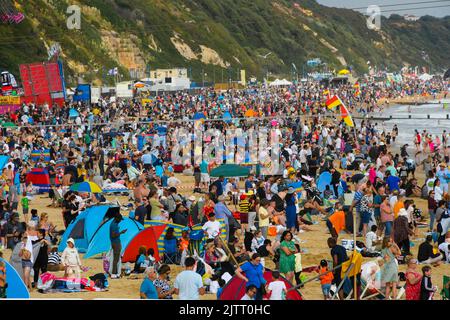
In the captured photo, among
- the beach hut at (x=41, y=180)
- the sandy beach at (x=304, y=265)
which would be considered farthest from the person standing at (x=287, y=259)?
the beach hut at (x=41, y=180)

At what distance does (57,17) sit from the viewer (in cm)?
7862

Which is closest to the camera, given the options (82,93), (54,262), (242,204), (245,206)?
(54,262)

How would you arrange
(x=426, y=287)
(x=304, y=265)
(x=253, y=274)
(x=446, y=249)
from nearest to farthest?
(x=253, y=274), (x=426, y=287), (x=446, y=249), (x=304, y=265)

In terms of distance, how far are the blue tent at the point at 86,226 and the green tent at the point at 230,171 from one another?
660 centimetres

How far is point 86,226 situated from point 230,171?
23.4 ft

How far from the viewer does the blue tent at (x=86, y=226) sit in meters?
15.3

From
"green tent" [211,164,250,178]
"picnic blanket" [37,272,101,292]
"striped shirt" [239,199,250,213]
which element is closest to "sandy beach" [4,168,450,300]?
"picnic blanket" [37,272,101,292]

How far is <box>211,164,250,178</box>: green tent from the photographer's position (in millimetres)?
21572

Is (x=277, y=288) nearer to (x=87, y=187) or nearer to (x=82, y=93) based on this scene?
(x=87, y=187)

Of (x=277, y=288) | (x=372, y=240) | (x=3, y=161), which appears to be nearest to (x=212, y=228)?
(x=372, y=240)

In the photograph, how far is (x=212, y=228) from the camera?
13938 millimetres

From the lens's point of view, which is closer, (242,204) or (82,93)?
(242,204)
